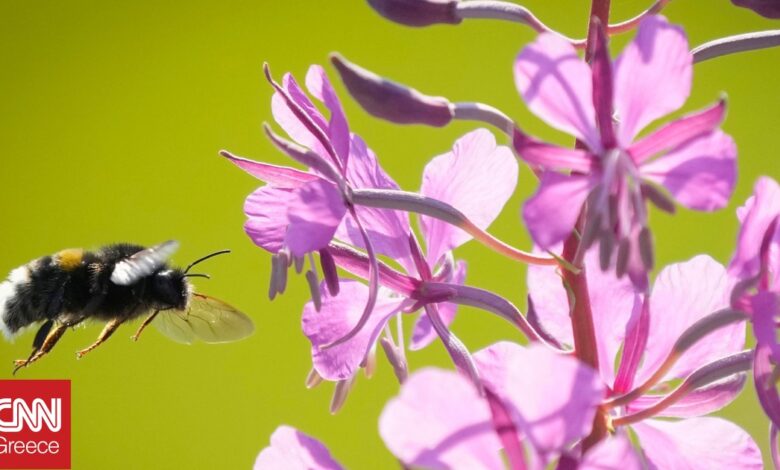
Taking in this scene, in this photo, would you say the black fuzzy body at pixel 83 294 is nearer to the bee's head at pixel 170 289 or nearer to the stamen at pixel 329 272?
the bee's head at pixel 170 289

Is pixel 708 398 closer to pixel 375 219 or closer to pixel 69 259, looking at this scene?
pixel 375 219

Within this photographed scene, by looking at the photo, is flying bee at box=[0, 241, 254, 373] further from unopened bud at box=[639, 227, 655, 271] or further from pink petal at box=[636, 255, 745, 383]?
unopened bud at box=[639, 227, 655, 271]

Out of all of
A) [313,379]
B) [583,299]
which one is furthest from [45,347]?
[583,299]

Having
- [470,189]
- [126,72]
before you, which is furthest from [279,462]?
[126,72]

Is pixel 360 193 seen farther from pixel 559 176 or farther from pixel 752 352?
pixel 752 352

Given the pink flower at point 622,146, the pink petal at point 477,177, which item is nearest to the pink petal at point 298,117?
the pink petal at point 477,177
